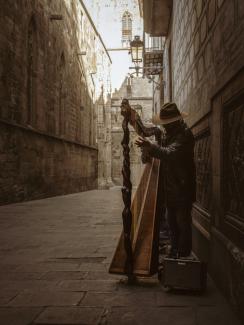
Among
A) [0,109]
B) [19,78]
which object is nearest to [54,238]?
[0,109]

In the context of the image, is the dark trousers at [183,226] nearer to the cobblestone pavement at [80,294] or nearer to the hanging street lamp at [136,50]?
the cobblestone pavement at [80,294]

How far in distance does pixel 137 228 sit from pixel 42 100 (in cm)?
1213

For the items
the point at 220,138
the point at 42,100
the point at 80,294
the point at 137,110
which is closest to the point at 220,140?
the point at 220,138

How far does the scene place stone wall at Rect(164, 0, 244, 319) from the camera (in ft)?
9.10

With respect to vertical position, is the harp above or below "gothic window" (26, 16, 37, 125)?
below

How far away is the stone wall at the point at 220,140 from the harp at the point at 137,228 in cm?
51

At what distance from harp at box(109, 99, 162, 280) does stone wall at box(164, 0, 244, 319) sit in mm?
505

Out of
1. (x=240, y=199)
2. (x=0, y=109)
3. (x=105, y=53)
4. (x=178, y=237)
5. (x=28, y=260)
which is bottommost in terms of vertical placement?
(x=28, y=260)

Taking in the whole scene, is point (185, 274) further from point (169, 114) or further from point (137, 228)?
point (169, 114)

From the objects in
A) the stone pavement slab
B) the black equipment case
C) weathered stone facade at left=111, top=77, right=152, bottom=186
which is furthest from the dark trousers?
weathered stone facade at left=111, top=77, right=152, bottom=186

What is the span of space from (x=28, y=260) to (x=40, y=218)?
12.6 ft

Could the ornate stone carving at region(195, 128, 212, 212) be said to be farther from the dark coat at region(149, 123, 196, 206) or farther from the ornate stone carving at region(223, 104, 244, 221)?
the ornate stone carving at region(223, 104, 244, 221)

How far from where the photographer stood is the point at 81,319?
8.86 feet

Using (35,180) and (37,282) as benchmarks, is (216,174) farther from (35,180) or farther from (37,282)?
(35,180)
